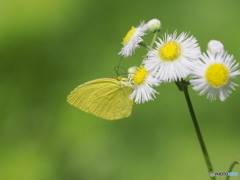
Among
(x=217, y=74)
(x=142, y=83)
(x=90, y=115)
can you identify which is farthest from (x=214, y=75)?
(x=90, y=115)

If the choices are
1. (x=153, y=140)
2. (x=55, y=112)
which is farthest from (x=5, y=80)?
(x=153, y=140)

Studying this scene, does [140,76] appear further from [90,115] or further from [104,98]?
[90,115]

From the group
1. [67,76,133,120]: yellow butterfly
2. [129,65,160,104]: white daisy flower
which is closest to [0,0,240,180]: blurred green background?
[67,76,133,120]: yellow butterfly

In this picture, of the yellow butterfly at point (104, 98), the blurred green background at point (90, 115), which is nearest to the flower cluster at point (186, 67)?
the yellow butterfly at point (104, 98)

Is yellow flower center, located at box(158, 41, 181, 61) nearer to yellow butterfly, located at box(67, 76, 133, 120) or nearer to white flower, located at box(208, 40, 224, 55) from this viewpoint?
white flower, located at box(208, 40, 224, 55)

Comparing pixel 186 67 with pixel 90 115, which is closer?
pixel 186 67

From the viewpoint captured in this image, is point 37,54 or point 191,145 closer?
point 191,145

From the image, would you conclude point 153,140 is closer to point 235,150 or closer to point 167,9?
point 235,150
